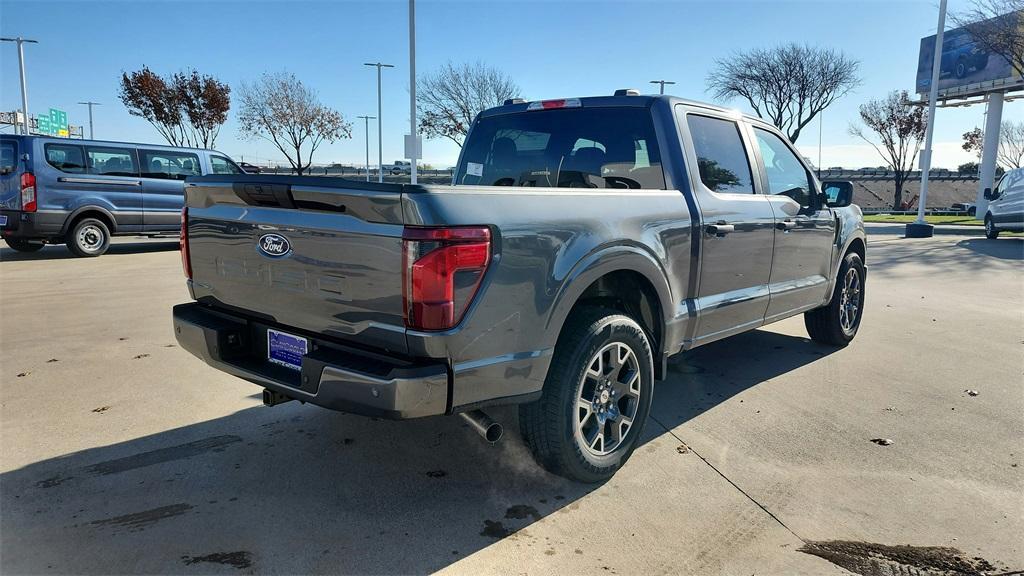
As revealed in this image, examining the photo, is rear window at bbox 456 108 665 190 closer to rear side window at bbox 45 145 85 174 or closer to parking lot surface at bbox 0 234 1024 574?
parking lot surface at bbox 0 234 1024 574

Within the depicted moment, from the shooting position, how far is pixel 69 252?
11.7 metres

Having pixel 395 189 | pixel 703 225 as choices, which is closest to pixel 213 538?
pixel 395 189

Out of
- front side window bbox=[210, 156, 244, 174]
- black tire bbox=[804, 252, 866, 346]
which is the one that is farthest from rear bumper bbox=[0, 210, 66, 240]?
black tire bbox=[804, 252, 866, 346]

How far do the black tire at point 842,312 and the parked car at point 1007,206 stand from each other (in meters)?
14.5

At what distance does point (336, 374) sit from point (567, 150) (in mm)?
2222

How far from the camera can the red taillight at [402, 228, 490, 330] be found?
2.32 metres

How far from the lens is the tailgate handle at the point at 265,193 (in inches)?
105

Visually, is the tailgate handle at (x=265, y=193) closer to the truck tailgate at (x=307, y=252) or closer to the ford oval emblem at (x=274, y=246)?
the truck tailgate at (x=307, y=252)

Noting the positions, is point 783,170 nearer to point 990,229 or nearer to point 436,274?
point 436,274

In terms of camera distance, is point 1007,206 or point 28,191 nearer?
point 28,191

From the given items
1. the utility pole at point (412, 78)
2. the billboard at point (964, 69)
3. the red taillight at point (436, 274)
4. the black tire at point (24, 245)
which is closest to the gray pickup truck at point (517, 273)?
the red taillight at point (436, 274)

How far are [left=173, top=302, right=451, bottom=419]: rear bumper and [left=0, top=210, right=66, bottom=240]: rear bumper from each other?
9389mm

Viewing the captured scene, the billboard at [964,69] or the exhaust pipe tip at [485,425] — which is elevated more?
the billboard at [964,69]

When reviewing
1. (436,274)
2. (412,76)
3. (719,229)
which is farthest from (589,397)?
(412,76)
